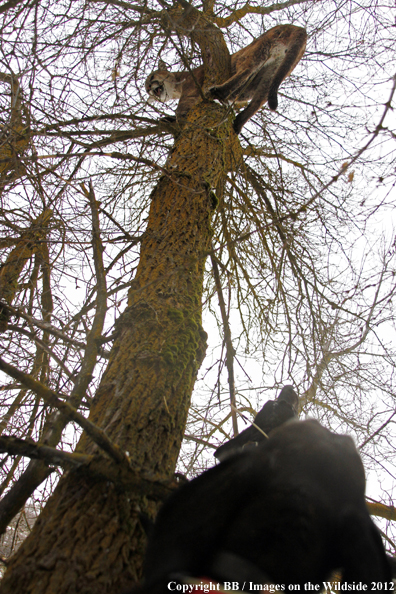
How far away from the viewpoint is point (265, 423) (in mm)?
1624

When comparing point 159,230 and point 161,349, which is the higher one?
point 159,230

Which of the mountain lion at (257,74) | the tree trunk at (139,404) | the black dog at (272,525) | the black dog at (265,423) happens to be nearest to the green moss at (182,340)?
the tree trunk at (139,404)

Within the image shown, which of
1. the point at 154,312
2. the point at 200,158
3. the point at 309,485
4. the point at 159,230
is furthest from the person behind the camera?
the point at 200,158

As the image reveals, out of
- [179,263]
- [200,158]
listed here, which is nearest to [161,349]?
[179,263]

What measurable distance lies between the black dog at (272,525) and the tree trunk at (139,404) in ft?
0.57

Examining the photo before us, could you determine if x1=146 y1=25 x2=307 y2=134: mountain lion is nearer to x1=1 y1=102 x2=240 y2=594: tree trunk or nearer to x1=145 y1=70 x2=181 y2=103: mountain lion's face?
x1=145 y1=70 x2=181 y2=103: mountain lion's face

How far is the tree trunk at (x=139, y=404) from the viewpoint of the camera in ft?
3.64

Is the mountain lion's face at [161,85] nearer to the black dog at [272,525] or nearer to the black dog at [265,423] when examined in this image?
the black dog at [265,423]

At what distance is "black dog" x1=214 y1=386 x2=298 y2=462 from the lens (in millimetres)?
1554

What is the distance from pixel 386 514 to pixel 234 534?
1115 millimetres

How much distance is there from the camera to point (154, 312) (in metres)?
1.98

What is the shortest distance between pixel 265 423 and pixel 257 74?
4193mm

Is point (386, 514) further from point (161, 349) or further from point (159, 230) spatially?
point (159, 230)

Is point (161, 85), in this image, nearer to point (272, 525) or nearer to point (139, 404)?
point (139, 404)
